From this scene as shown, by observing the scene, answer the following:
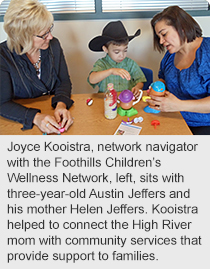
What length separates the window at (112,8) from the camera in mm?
2549

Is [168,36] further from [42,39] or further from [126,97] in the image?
[42,39]

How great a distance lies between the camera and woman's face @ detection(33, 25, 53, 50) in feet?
5.26

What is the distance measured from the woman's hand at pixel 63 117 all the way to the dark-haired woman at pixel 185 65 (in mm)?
518

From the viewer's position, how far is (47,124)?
1.46 m

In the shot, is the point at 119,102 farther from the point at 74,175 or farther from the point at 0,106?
the point at 0,106

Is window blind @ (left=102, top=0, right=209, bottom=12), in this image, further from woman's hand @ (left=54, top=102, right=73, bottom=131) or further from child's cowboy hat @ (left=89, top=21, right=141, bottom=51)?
woman's hand @ (left=54, top=102, right=73, bottom=131)

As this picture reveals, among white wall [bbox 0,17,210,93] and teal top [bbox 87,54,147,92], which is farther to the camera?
white wall [bbox 0,17,210,93]

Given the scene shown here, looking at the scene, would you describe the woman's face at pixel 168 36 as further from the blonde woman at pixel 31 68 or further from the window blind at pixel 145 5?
the window blind at pixel 145 5

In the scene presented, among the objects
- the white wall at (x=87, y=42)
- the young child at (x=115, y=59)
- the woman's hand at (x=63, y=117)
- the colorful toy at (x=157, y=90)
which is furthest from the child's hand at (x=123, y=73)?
the white wall at (x=87, y=42)

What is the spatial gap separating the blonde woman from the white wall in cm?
89

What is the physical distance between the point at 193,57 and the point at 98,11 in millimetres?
1312

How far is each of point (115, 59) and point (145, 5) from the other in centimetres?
106

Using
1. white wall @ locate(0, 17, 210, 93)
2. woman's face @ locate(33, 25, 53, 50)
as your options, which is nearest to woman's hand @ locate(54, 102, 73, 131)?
woman's face @ locate(33, 25, 53, 50)

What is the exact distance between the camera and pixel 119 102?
1696 mm
